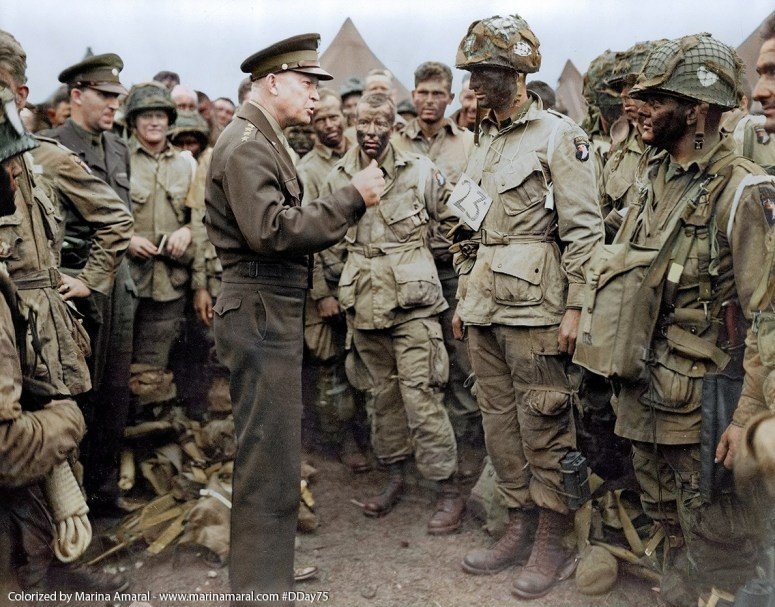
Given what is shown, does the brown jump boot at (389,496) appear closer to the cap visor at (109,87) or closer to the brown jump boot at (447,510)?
the brown jump boot at (447,510)

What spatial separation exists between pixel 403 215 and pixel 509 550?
2.24 meters

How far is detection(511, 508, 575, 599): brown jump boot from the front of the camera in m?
4.09

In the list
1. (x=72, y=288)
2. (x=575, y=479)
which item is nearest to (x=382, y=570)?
(x=575, y=479)

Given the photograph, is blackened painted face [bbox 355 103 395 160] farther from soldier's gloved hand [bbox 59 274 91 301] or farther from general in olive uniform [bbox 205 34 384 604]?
→ soldier's gloved hand [bbox 59 274 91 301]

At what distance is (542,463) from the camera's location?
407cm

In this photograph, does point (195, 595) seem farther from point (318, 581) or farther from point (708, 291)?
point (708, 291)

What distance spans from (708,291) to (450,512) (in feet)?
7.87

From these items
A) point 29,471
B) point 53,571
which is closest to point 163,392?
point 53,571

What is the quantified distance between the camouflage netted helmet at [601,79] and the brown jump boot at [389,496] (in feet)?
9.96

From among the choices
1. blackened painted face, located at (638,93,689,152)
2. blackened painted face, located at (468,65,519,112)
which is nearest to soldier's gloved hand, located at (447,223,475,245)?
blackened painted face, located at (468,65,519,112)

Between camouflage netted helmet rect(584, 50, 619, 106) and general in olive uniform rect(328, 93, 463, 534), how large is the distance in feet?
4.47

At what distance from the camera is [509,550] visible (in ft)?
14.2

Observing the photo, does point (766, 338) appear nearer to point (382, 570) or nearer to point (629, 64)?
point (382, 570)

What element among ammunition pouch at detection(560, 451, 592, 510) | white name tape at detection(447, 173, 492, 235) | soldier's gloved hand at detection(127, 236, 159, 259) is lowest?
ammunition pouch at detection(560, 451, 592, 510)
